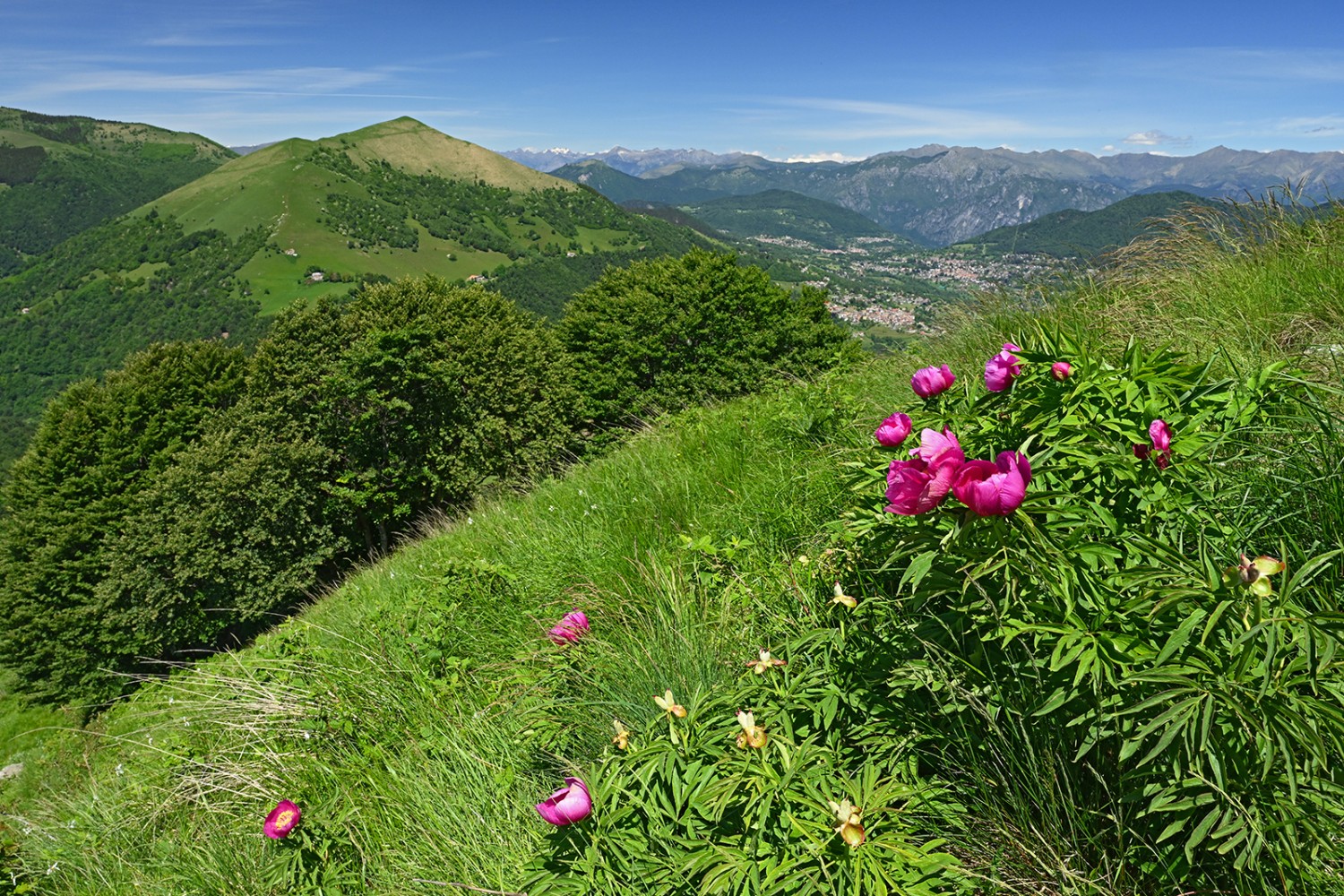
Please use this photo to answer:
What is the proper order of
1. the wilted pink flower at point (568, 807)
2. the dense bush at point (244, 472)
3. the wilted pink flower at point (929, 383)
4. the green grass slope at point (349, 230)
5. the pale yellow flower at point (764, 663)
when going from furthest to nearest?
the green grass slope at point (349, 230), the dense bush at point (244, 472), the wilted pink flower at point (929, 383), the pale yellow flower at point (764, 663), the wilted pink flower at point (568, 807)

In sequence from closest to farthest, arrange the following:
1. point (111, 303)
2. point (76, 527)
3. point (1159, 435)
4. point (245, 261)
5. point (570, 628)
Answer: point (1159, 435)
point (570, 628)
point (76, 527)
point (111, 303)
point (245, 261)

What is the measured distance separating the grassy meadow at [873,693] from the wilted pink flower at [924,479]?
14cm

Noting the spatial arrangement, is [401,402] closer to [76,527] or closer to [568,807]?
[76,527]

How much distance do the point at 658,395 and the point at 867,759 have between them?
912 inches

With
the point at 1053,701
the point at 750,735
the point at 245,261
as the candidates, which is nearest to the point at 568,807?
the point at 750,735

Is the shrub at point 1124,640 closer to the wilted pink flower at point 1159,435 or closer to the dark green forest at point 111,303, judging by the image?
the wilted pink flower at point 1159,435

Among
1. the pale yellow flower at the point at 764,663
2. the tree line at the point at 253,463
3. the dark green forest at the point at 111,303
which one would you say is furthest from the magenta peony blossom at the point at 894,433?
the dark green forest at the point at 111,303

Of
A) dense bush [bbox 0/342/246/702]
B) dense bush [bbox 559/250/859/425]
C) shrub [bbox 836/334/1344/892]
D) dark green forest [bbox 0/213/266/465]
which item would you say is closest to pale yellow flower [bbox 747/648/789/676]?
shrub [bbox 836/334/1344/892]

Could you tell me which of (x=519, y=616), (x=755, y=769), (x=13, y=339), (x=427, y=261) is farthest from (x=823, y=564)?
(x=13, y=339)

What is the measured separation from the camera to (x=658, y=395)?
2469 centimetres

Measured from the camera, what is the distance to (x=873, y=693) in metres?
1.83

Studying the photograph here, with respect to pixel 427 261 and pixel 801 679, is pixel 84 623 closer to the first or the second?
pixel 801 679

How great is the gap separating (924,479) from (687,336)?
25.3 meters

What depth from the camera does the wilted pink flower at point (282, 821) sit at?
2.45 metres
